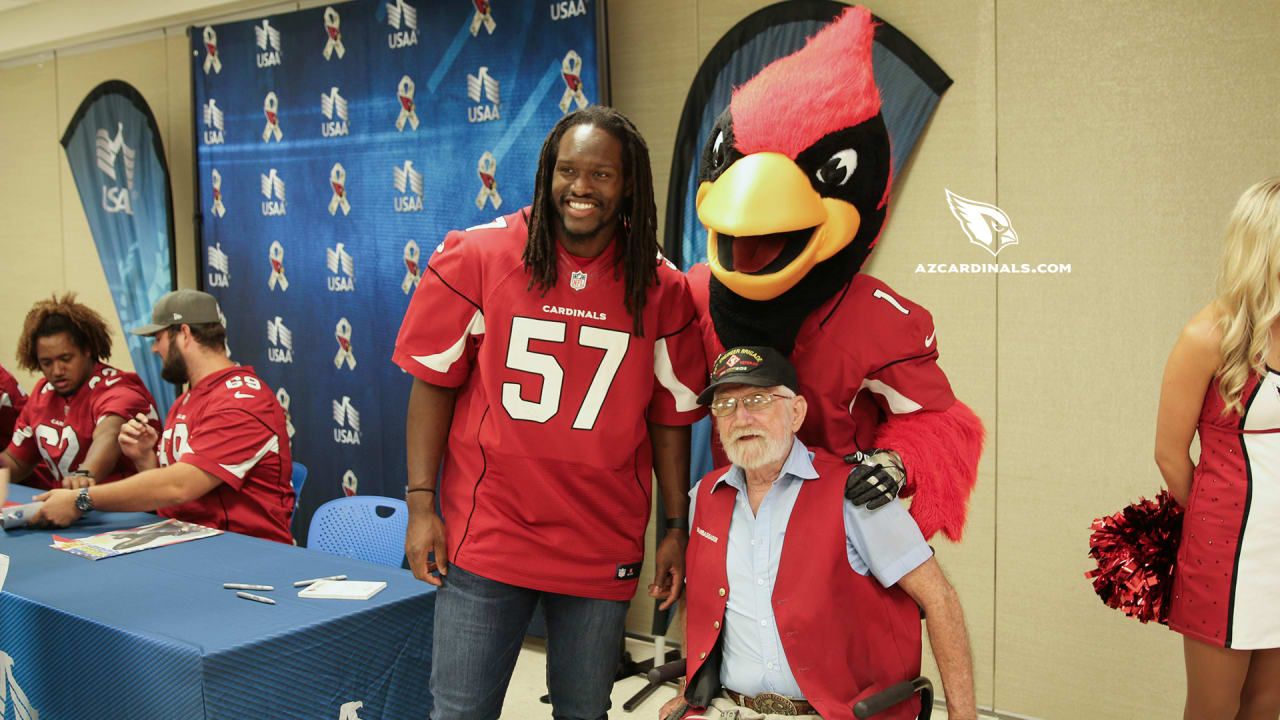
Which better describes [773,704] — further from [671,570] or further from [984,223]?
[984,223]

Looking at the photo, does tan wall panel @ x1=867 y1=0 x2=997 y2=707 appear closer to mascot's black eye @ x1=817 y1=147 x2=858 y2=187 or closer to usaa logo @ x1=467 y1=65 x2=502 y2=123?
usaa logo @ x1=467 y1=65 x2=502 y2=123

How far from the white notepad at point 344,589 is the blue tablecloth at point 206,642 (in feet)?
0.07

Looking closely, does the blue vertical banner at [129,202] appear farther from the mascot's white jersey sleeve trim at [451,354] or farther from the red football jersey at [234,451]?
the mascot's white jersey sleeve trim at [451,354]

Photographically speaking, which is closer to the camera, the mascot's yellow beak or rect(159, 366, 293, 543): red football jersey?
the mascot's yellow beak

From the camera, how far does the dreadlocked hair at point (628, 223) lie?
1.67 meters

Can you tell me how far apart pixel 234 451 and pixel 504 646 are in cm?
131

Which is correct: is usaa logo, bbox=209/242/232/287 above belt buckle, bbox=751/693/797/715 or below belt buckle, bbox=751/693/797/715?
above

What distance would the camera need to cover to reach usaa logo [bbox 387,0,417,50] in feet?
12.2

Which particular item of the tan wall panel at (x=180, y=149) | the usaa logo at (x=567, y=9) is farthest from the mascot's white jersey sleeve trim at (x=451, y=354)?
the tan wall panel at (x=180, y=149)

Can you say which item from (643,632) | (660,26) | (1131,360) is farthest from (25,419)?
(1131,360)

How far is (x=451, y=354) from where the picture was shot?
67.3 inches

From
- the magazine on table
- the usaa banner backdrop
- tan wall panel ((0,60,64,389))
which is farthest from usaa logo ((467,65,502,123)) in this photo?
tan wall panel ((0,60,64,389))

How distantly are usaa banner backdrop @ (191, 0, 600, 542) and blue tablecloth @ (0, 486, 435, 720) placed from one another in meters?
1.78

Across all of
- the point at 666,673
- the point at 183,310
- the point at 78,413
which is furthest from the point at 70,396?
the point at 666,673
